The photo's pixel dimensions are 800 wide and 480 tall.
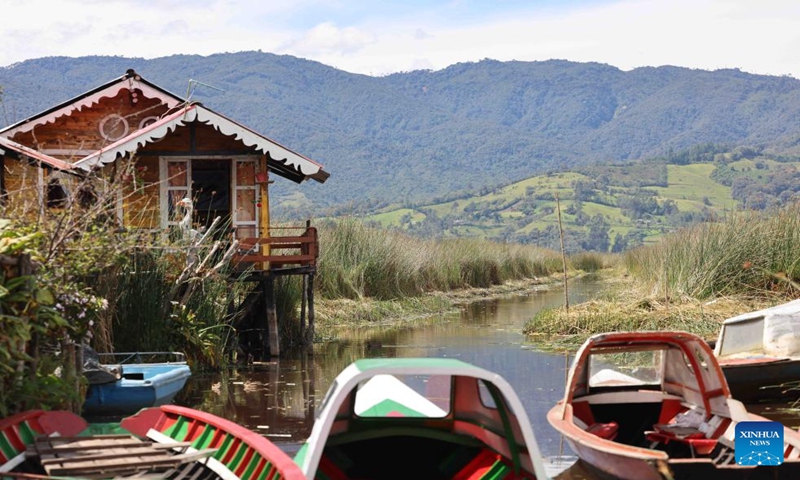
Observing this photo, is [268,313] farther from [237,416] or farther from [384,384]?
[384,384]

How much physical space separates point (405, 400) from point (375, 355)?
1229 centimetres

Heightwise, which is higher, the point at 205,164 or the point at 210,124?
the point at 210,124

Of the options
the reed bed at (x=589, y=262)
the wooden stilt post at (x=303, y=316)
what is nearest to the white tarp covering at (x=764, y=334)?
the wooden stilt post at (x=303, y=316)

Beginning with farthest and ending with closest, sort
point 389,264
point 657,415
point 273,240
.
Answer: point 389,264 < point 273,240 < point 657,415

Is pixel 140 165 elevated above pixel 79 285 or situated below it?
above

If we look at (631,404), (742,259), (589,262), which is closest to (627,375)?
(631,404)

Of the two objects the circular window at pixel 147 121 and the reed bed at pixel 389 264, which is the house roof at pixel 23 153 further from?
the reed bed at pixel 389 264

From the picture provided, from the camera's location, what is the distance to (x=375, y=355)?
74.3ft

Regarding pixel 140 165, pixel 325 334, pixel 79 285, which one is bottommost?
pixel 325 334

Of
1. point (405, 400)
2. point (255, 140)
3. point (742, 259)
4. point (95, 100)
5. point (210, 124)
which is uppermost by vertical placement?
point (95, 100)

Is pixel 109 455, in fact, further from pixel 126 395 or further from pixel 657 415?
pixel 657 415

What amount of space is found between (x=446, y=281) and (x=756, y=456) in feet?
95.4

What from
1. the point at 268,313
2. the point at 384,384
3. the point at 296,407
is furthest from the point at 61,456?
the point at 268,313

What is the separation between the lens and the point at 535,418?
15477 mm
